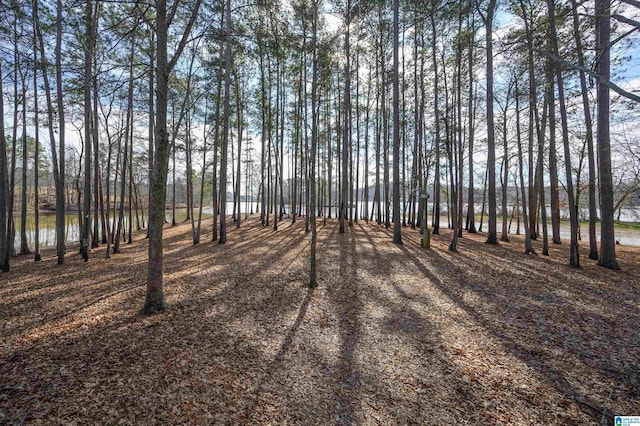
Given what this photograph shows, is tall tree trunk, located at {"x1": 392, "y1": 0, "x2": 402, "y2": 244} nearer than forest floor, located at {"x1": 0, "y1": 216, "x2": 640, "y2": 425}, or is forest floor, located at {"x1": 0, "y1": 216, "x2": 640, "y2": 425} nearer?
forest floor, located at {"x1": 0, "y1": 216, "x2": 640, "y2": 425}

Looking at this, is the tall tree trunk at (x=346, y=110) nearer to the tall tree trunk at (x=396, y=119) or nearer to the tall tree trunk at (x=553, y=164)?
the tall tree trunk at (x=396, y=119)

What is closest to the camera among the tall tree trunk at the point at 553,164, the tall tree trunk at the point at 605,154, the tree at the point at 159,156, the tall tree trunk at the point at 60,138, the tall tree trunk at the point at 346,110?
the tree at the point at 159,156

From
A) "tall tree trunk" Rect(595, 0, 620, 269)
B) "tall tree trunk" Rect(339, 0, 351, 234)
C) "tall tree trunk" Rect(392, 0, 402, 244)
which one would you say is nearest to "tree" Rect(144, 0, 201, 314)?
"tall tree trunk" Rect(392, 0, 402, 244)

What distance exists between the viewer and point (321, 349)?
3.48 meters

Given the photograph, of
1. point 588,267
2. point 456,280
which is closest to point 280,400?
point 456,280

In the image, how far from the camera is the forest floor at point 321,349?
2.44 meters

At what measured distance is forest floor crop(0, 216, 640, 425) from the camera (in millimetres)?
2441

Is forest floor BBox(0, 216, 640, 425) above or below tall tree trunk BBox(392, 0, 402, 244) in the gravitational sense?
below

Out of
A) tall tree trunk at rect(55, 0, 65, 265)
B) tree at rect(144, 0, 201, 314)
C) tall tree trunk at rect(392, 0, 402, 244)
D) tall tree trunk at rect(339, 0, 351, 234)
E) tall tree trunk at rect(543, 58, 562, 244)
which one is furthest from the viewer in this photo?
tall tree trunk at rect(339, 0, 351, 234)

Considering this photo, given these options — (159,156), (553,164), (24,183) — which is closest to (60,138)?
(24,183)

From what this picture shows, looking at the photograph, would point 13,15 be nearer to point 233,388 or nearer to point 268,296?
point 268,296

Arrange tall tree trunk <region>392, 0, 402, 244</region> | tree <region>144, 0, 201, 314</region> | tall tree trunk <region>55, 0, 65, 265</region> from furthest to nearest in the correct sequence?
tall tree trunk <region>392, 0, 402, 244</region> → tall tree trunk <region>55, 0, 65, 265</region> → tree <region>144, 0, 201, 314</region>

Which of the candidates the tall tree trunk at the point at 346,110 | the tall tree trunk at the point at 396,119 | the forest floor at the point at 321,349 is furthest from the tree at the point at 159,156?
the tall tree trunk at the point at 346,110

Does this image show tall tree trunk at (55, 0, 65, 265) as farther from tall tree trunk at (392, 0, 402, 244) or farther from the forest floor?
tall tree trunk at (392, 0, 402, 244)
